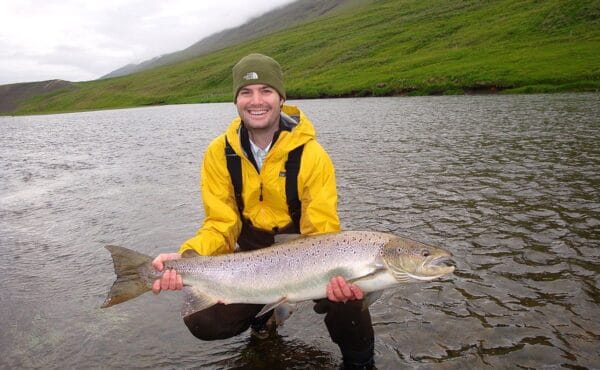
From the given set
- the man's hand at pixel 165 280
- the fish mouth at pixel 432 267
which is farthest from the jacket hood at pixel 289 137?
the fish mouth at pixel 432 267

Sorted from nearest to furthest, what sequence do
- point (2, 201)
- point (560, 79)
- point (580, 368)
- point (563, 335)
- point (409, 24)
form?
point (580, 368)
point (563, 335)
point (2, 201)
point (560, 79)
point (409, 24)

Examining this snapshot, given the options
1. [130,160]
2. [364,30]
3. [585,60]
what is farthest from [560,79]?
[364,30]

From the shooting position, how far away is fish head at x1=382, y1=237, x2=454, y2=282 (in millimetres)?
4281

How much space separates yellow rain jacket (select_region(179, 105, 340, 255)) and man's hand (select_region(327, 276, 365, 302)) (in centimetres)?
80

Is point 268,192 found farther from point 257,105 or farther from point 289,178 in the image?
point 257,105

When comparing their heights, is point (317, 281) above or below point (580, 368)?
above

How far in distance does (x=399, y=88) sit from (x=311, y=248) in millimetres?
45209

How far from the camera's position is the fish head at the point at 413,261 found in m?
4.28

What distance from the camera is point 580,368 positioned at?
503 cm

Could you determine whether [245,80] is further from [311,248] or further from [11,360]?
[11,360]

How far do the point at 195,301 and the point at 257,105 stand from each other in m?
2.23

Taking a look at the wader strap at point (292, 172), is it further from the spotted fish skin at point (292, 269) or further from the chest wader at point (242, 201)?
the spotted fish skin at point (292, 269)

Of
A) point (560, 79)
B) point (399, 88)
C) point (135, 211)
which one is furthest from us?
point (399, 88)

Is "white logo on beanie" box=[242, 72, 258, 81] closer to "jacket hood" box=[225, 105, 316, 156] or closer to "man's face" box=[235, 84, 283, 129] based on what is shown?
"man's face" box=[235, 84, 283, 129]
